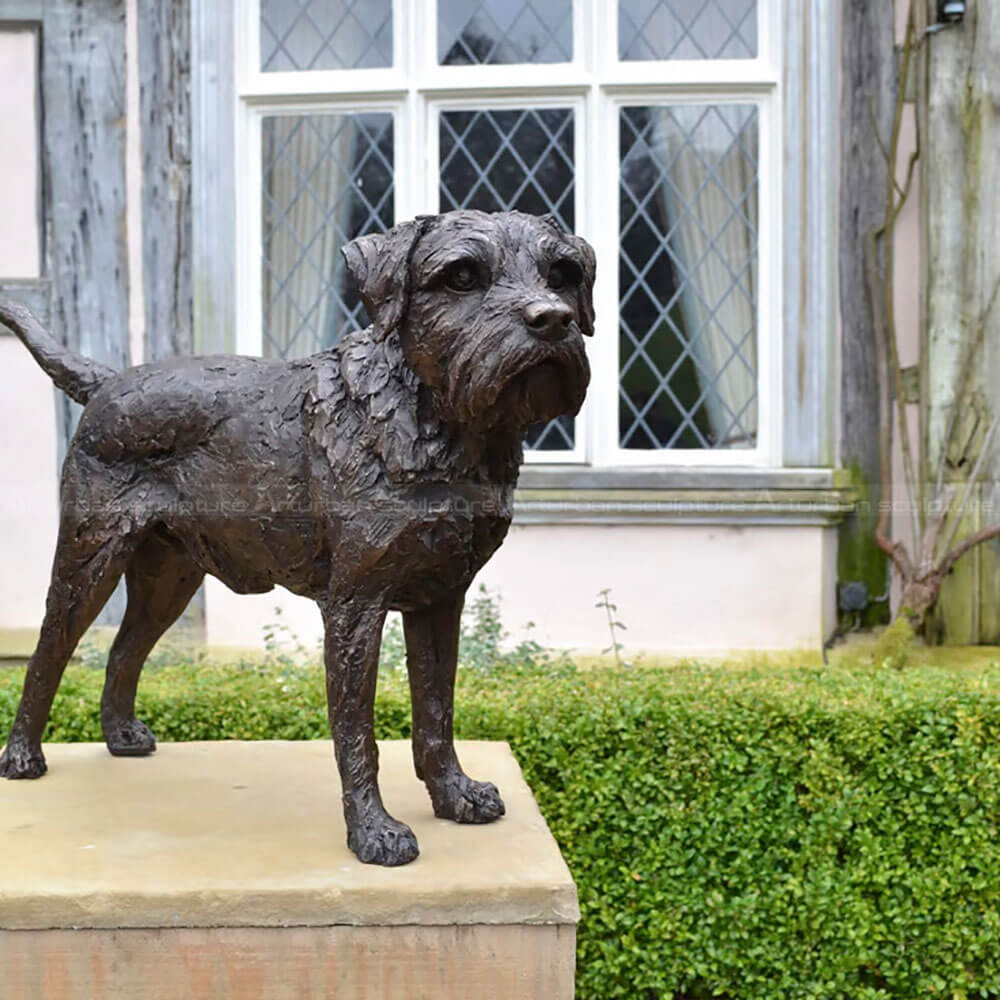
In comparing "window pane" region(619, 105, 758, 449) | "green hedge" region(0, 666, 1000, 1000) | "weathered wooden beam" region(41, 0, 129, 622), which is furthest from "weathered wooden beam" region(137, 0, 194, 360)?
"green hedge" region(0, 666, 1000, 1000)

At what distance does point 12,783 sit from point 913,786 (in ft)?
8.62

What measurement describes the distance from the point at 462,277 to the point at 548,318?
251 mm

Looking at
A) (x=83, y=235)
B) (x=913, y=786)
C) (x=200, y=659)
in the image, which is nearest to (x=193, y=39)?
(x=83, y=235)

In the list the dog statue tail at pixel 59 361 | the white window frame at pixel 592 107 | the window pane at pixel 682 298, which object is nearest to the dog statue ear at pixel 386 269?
the dog statue tail at pixel 59 361

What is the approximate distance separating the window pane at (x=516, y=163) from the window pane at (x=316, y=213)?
0.33 metres

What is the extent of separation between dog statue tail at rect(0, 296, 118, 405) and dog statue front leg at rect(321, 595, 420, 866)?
0.99m

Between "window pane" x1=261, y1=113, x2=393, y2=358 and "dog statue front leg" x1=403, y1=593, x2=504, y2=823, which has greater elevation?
"window pane" x1=261, y1=113, x2=393, y2=358

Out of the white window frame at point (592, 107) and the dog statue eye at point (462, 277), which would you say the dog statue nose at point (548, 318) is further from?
the white window frame at point (592, 107)

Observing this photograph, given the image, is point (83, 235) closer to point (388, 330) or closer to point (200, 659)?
point (200, 659)

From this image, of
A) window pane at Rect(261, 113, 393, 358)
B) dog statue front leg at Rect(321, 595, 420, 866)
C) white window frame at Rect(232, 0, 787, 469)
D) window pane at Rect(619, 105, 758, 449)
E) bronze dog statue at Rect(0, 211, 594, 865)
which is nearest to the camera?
bronze dog statue at Rect(0, 211, 594, 865)

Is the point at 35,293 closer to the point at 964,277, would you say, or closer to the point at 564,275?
the point at 564,275

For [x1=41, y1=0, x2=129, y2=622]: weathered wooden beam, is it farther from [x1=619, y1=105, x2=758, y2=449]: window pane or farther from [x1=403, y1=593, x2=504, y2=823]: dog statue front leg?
[x1=403, y1=593, x2=504, y2=823]: dog statue front leg

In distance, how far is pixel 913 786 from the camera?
Answer: 3.65m

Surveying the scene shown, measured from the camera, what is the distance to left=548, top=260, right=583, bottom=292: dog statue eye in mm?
2389
